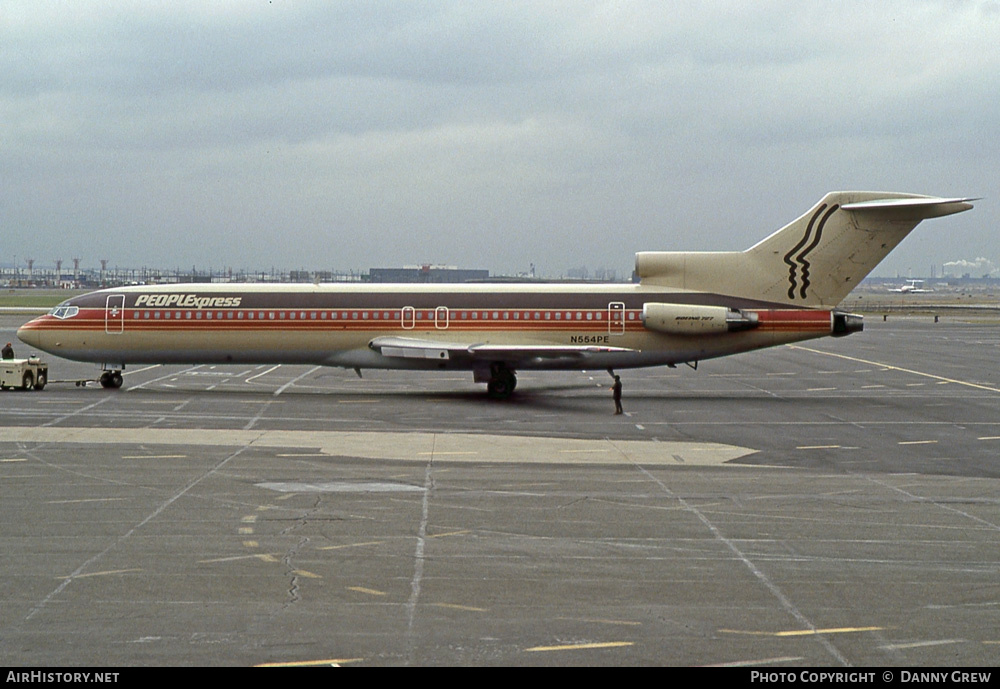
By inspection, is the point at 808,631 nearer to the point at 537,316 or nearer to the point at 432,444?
the point at 432,444

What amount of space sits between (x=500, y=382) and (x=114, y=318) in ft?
48.0

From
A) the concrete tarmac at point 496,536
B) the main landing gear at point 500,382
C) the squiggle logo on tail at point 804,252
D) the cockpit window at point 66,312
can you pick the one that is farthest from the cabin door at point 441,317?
the cockpit window at point 66,312

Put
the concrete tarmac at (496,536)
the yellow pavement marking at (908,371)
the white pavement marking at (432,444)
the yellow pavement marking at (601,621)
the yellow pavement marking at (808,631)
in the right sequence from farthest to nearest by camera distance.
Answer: the yellow pavement marking at (908,371)
the white pavement marking at (432,444)
the yellow pavement marking at (601,621)
the yellow pavement marking at (808,631)
the concrete tarmac at (496,536)

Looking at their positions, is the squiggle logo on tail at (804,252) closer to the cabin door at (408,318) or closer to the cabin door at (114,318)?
the cabin door at (408,318)

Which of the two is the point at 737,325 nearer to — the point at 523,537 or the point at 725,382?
the point at 725,382

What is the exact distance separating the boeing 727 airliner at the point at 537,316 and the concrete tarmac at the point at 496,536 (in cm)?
393

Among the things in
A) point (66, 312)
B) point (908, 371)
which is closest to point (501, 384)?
point (66, 312)

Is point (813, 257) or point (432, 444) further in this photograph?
point (813, 257)

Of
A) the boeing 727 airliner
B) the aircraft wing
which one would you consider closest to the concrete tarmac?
the aircraft wing

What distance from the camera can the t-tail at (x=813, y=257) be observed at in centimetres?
3559

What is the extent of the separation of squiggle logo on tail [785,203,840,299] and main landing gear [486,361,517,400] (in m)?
10.5

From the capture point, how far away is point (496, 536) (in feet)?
51.6

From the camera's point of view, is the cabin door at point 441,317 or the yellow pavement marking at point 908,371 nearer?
the cabin door at point 441,317

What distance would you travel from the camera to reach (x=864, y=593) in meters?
12.9
